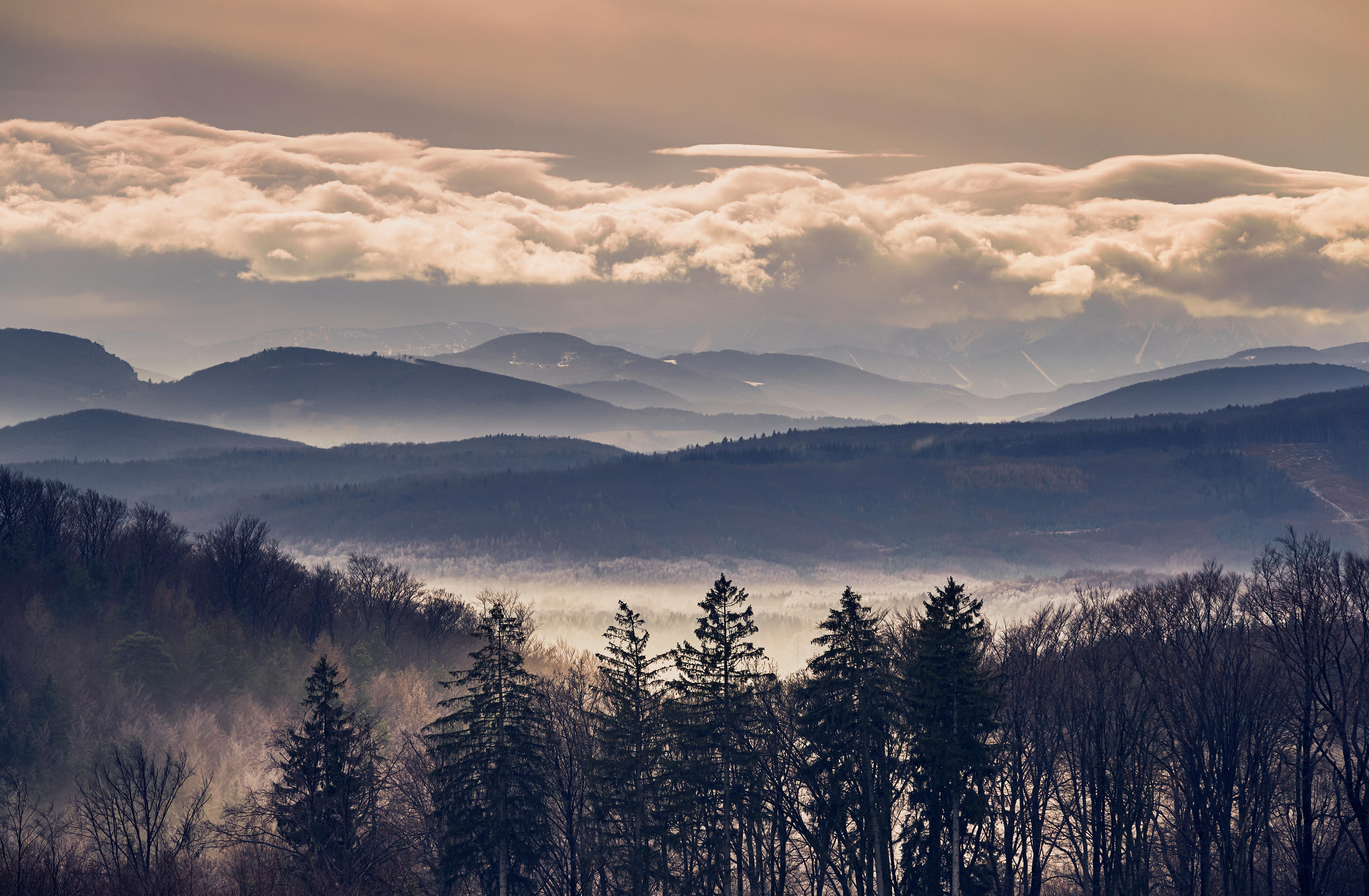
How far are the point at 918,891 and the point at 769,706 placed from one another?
13.0 metres

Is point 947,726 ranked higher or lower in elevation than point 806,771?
higher

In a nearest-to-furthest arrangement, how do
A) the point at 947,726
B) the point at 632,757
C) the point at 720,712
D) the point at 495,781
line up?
the point at 947,726 < the point at 720,712 < the point at 495,781 < the point at 632,757

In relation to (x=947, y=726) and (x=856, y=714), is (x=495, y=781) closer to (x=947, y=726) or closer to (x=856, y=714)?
(x=856, y=714)

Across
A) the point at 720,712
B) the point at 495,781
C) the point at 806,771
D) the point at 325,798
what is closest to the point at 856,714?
the point at 806,771

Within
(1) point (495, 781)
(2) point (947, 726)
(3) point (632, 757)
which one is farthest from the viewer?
(3) point (632, 757)

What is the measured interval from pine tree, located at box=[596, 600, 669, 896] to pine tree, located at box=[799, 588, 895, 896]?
808cm

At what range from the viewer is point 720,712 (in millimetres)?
63031

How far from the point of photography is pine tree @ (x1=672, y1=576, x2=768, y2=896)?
62.6 metres

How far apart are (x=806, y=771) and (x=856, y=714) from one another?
3.80m

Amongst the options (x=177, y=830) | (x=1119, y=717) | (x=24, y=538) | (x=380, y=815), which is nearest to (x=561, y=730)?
(x=380, y=815)

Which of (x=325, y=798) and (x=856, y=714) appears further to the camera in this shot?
(x=325, y=798)

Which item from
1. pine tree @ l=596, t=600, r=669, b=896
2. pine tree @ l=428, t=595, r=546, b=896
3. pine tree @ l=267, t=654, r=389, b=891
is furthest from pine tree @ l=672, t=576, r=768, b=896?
pine tree @ l=267, t=654, r=389, b=891

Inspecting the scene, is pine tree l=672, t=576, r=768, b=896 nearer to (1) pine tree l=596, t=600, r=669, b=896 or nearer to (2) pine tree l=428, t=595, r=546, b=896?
(1) pine tree l=596, t=600, r=669, b=896

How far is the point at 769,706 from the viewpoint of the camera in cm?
7156
